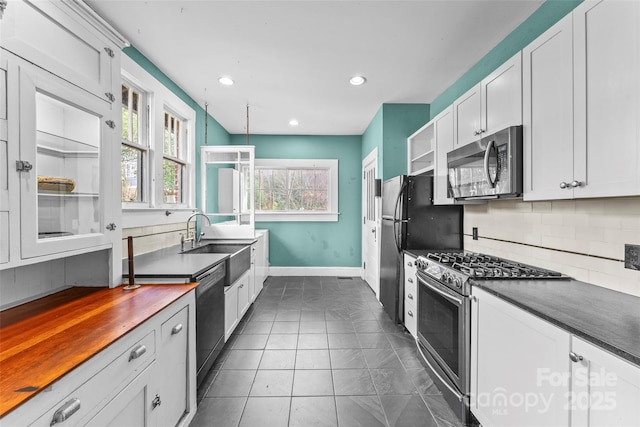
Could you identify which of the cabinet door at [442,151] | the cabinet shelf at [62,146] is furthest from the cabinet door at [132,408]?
the cabinet door at [442,151]

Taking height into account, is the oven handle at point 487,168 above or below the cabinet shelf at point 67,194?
above

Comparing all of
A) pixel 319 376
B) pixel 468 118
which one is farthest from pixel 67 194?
pixel 468 118

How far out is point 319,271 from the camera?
17.3ft

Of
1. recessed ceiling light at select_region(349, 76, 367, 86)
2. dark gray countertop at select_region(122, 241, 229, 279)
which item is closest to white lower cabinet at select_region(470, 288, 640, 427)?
dark gray countertop at select_region(122, 241, 229, 279)

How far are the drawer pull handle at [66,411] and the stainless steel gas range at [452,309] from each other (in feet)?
5.90

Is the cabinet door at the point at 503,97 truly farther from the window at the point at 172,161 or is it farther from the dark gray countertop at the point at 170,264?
the window at the point at 172,161

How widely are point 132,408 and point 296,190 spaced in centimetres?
440

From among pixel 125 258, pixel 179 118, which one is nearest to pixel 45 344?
pixel 125 258

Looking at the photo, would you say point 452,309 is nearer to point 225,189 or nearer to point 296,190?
point 225,189

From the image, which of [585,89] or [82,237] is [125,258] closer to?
[82,237]

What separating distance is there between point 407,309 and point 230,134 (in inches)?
169

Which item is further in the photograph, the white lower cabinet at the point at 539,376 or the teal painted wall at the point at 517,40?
the teal painted wall at the point at 517,40

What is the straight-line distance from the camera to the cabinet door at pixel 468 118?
210 centimetres

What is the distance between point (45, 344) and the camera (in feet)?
3.31
